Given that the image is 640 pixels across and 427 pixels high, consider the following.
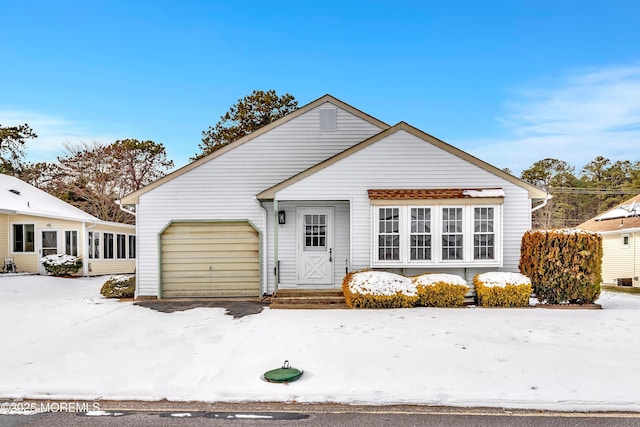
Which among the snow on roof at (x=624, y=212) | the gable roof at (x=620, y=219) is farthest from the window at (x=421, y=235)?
the snow on roof at (x=624, y=212)

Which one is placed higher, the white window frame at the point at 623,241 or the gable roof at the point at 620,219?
the gable roof at the point at 620,219

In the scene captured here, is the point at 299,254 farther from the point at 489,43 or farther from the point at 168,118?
the point at 168,118

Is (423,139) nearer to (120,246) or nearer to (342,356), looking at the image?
(342,356)

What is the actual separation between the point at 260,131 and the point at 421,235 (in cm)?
579

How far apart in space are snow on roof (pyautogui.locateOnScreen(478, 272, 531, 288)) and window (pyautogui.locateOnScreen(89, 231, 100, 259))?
1950cm

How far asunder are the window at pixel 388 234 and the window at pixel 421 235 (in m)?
0.39

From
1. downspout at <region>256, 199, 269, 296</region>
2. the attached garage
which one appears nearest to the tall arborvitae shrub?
downspout at <region>256, 199, 269, 296</region>

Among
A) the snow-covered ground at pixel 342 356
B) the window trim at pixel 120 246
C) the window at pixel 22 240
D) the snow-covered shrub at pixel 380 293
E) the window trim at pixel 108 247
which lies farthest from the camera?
the window trim at pixel 120 246

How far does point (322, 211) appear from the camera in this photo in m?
13.1

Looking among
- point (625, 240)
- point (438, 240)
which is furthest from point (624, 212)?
point (438, 240)

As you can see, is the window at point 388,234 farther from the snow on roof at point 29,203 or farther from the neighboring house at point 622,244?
the snow on roof at point 29,203

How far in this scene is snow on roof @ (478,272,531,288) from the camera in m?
11.1

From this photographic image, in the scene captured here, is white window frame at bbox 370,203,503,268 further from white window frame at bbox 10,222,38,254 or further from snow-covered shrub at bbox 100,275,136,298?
white window frame at bbox 10,222,38,254

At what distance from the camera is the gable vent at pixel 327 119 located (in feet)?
45.5
